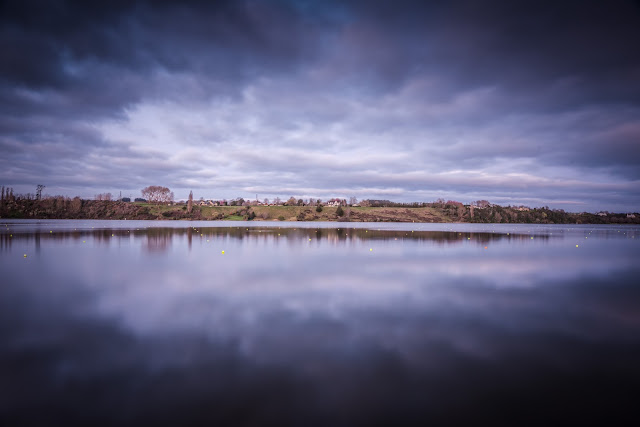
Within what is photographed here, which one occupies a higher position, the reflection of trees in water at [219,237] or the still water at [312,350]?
the reflection of trees in water at [219,237]

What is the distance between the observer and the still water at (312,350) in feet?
17.3

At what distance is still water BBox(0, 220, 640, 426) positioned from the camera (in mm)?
5258

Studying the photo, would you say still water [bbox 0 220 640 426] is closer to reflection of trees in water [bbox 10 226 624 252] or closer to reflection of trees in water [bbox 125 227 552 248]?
reflection of trees in water [bbox 10 226 624 252]

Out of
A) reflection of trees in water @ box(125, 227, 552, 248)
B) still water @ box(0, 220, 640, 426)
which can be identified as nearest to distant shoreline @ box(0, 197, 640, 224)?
reflection of trees in water @ box(125, 227, 552, 248)

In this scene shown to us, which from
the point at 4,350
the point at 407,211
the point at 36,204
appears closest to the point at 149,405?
the point at 4,350

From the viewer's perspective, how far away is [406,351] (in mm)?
7617

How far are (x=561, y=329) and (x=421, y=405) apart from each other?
22.5 feet

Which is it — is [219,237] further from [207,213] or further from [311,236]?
[207,213]

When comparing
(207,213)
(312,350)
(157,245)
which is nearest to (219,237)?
(157,245)

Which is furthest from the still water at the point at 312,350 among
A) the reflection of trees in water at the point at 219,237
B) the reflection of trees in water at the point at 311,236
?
the reflection of trees in water at the point at 311,236

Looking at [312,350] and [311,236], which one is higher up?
[311,236]

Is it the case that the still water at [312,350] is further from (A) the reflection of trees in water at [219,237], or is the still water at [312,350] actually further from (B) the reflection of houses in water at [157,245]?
(A) the reflection of trees in water at [219,237]

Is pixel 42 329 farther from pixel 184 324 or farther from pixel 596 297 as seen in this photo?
pixel 596 297

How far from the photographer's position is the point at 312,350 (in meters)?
7.60
